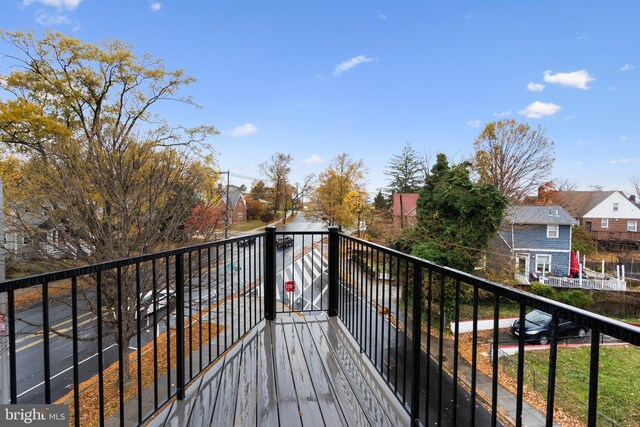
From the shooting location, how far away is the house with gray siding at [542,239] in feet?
49.5

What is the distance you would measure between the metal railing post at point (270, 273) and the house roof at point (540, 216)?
1522cm

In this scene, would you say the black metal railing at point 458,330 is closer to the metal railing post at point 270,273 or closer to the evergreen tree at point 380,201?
the metal railing post at point 270,273

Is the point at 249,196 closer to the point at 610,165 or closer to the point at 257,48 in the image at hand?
the point at 257,48

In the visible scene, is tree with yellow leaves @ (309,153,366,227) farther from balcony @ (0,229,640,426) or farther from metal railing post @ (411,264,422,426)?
metal railing post @ (411,264,422,426)

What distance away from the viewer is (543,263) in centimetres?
1545

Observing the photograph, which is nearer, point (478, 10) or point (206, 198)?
point (206, 198)

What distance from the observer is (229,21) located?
902 centimetres


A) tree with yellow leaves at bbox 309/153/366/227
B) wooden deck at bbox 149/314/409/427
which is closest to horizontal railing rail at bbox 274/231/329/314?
wooden deck at bbox 149/314/409/427

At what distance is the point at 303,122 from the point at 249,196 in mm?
14626

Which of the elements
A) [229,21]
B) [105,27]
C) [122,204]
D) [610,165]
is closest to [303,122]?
[229,21]

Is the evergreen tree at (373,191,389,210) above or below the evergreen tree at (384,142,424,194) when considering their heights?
below

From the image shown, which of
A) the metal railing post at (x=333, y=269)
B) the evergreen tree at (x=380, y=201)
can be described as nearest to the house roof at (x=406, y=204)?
the evergreen tree at (x=380, y=201)

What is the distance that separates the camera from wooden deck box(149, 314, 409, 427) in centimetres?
162

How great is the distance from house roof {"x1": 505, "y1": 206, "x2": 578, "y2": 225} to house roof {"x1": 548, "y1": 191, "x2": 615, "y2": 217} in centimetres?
775
